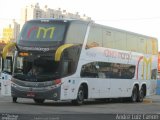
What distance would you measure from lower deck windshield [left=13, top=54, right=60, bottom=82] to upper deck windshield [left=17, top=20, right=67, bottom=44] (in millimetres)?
772

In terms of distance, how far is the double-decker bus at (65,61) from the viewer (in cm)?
2162

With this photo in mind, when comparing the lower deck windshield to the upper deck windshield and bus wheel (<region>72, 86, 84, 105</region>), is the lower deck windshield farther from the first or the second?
bus wheel (<region>72, 86, 84, 105</region>)

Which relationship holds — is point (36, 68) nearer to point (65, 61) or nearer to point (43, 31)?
point (65, 61)

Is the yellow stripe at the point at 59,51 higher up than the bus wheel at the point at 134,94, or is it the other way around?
the yellow stripe at the point at 59,51

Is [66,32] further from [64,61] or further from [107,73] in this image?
[107,73]

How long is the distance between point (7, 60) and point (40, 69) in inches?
74.6

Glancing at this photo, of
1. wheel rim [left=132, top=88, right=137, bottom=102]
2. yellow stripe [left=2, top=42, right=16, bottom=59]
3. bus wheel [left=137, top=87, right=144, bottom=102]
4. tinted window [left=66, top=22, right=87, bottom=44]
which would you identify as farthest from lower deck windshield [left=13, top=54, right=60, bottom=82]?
bus wheel [left=137, top=87, right=144, bottom=102]

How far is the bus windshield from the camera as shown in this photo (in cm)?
2178

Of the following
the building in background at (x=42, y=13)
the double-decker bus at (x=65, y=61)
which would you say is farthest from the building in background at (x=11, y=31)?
the double-decker bus at (x=65, y=61)

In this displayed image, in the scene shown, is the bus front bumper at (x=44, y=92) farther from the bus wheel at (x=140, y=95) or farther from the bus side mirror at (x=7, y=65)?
the bus wheel at (x=140, y=95)

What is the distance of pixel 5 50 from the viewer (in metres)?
22.5

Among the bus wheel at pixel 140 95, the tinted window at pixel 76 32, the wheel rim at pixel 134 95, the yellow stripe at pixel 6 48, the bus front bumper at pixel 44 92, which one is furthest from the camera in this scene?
the bus wheel at pixel 140 95

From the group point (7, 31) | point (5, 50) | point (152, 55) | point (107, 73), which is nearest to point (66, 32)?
point (5, 50)

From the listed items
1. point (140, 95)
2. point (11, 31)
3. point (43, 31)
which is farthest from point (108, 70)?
point (11, 31)
